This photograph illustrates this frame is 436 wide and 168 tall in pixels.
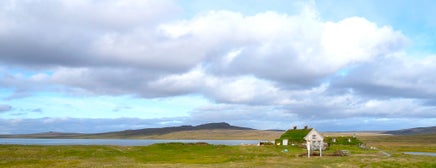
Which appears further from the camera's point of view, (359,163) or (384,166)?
(359,163)

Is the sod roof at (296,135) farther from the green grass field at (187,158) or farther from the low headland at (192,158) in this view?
the green grass field at (187,158)

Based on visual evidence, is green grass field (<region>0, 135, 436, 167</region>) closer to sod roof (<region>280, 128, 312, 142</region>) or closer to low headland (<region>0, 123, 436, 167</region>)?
low headland (<region>0, 123, 436, 167</region>)

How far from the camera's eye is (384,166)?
163 ft

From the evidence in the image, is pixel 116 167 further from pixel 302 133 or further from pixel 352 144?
pixel 352 144

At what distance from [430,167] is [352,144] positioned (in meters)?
70.9

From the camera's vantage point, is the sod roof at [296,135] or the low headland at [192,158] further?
the sod roof at [296,135]

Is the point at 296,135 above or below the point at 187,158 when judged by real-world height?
above

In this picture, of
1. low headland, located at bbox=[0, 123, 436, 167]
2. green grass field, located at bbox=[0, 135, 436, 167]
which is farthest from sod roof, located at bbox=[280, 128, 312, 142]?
green grass field, located at bbox=[0, 135, 436, 167]

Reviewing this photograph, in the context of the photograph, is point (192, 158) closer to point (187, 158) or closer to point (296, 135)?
point (187, 158)

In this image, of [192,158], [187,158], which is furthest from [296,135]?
[187,158]

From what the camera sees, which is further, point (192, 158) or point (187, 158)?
point (187, 158)

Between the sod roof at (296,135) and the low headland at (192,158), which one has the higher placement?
the sod roof at (296,135)

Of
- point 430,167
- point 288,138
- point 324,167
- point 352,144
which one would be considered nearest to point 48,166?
point 324,167

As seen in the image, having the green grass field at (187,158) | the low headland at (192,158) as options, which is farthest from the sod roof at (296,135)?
the green grass field at (187,158)
